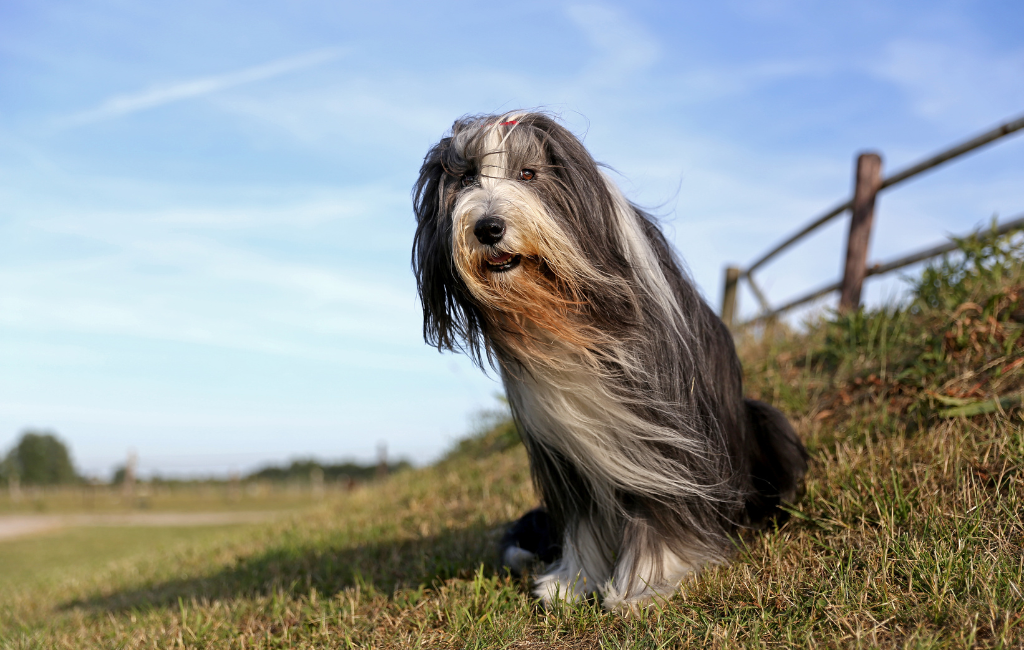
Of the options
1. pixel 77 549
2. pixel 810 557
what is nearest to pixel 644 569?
pixel 810 557

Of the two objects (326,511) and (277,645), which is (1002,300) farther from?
(326,511)

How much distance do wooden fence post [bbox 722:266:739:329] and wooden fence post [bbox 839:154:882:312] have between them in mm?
3447

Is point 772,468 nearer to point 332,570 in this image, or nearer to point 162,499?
point 332,570

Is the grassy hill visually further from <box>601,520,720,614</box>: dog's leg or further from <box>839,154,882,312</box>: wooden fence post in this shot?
<box>839,154,882,312</box>: wooden fence post

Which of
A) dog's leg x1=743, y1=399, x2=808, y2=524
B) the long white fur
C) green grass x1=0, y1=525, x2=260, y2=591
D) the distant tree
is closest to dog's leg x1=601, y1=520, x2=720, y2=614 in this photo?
the long white fur

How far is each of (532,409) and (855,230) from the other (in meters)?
4.73

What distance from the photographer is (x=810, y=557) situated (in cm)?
289

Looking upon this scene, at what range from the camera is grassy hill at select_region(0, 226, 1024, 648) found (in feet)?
8.11

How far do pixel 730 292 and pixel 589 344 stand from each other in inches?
309

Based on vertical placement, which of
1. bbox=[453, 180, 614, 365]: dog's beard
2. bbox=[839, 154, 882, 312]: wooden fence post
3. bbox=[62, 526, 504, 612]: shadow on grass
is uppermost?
bbox=[839, 154, 882, 312]: wooden fence post

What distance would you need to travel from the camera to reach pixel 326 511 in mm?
7371

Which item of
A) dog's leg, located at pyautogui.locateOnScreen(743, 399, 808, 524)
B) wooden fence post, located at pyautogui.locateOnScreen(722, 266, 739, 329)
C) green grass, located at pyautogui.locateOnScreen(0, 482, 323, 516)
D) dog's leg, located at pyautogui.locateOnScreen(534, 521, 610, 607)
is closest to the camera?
dog's leg, located at pyautogui.locateOnScreen(534, 521, 610, 607)

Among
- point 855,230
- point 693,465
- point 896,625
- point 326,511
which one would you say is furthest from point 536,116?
point 326,511

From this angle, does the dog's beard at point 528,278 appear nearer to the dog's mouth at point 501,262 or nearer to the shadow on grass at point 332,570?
the dog's mouth at point 501,262
